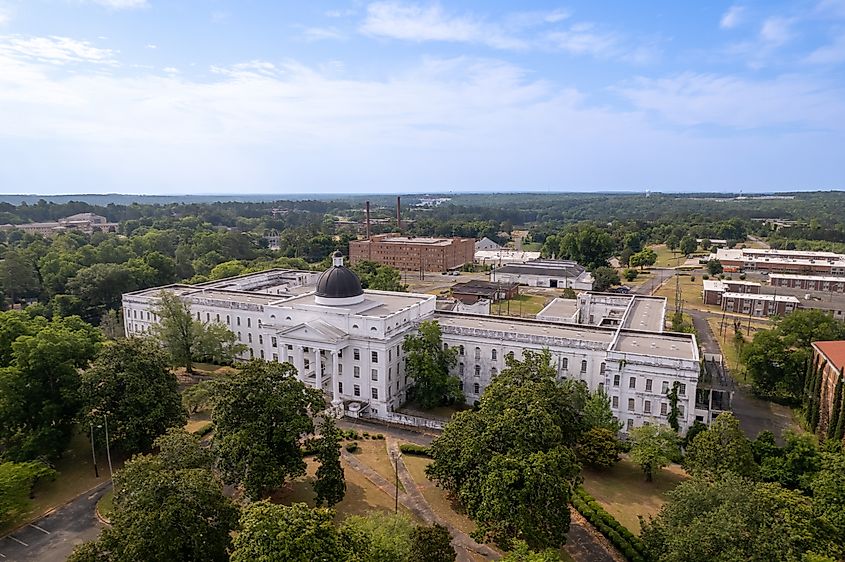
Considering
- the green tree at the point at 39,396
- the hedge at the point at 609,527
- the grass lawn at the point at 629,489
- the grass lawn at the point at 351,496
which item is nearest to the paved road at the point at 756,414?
the grass lawn at the point at 629,489

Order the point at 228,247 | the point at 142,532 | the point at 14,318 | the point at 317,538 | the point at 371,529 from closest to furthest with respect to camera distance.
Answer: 1. the point at 317,538
2. the point at 142,532
3. the point at 371,529
4. the point at 14,318
5. the point at 228,247

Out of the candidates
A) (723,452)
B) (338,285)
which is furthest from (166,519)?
(338,285)

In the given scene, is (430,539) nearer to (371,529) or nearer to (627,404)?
(371,529)

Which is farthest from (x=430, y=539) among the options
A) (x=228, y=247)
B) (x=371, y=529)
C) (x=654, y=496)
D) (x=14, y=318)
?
(x=228, y=247)

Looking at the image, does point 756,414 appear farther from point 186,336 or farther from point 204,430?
point 186,336

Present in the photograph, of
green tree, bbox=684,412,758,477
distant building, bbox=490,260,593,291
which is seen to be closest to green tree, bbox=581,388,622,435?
green tree, bbox=684,412,758,477

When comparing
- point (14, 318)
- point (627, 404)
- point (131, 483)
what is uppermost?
point (14, 318)

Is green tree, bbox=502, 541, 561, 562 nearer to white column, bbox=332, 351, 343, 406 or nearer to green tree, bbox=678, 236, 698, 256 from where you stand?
white column, bbox=332, 351, 343, 406
